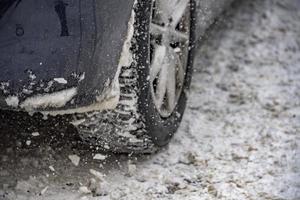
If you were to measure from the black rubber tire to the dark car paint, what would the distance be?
175 mm

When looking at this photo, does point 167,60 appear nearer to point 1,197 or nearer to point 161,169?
point 161,169

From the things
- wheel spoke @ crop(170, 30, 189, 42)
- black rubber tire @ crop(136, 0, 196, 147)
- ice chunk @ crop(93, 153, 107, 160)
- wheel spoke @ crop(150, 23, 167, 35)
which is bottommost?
ice chunk @ crop(93, 153, 107, 160)

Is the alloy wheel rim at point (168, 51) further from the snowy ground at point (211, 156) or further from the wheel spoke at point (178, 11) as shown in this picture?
the snowy ground at point (211, 156)

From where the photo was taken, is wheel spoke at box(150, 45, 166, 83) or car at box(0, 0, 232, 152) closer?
car at box(0, 0, 232, 152)

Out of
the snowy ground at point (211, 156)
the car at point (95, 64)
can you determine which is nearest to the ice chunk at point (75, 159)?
the snowy ground at point (211, 156)

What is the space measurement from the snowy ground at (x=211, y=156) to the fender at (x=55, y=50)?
563 mm

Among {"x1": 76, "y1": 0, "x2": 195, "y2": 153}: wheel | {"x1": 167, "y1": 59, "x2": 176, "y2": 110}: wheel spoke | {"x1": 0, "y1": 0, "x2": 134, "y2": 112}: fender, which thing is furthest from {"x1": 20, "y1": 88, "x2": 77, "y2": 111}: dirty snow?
{"x1": 167, "y1": 59, "x2": 176, "y2": 110}: wheel spoke

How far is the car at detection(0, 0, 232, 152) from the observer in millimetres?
2002

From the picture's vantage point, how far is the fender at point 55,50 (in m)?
1.99

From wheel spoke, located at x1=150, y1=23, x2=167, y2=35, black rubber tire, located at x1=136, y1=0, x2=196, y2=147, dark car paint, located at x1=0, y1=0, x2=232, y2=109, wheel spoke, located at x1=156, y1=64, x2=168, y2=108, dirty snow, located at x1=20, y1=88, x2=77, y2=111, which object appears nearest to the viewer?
dark car paint, located at x1=0, y1=0, x2=232, y2=109

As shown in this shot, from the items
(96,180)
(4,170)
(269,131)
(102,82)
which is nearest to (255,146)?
(269,131)

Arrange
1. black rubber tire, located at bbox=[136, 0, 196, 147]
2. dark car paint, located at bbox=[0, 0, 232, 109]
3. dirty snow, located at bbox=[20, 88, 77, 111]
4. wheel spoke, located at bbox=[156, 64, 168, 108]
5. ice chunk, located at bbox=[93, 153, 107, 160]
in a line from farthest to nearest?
ice chunk, located at bbox=[93, 153, 107, 160]
wheel spoke, located at bbox=[156, 64, 168, 108]
black rubber tire, located at bbox=[136, 0, 196, 147]
dirty snow, located at bbox=[20, 88, 77, 111]
dark car paint, located at bbox=[0, 0, 232, 109]

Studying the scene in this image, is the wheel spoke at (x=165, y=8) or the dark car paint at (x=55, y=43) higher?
the wheel spoke at (x=165, y=8)

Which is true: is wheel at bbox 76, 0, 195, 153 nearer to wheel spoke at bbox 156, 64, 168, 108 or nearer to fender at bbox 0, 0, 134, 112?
wheel spoke at bbox 156, 64, 168, 108
